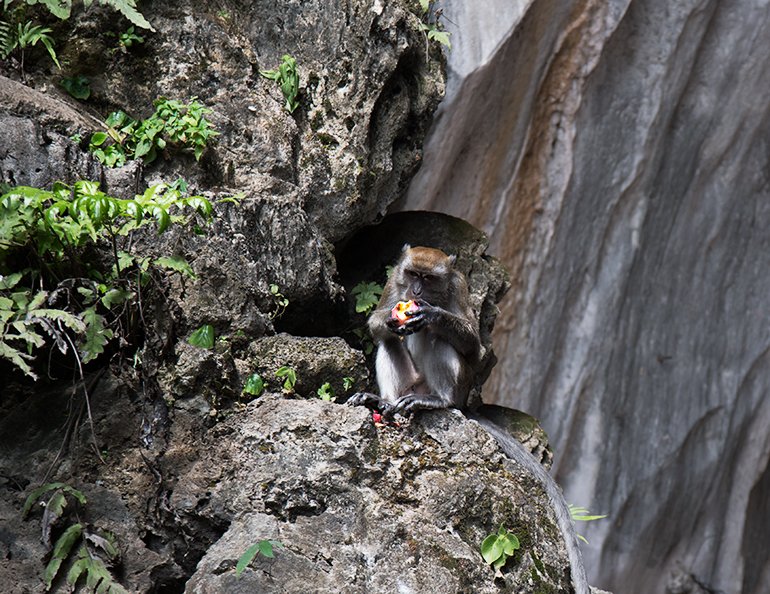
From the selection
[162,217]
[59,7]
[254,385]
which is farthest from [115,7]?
[254,385]

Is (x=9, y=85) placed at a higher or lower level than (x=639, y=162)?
lower

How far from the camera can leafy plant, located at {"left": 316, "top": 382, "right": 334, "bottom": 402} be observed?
5488 millimetres

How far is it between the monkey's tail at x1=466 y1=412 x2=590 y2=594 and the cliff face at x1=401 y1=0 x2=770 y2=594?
3040 millimetres

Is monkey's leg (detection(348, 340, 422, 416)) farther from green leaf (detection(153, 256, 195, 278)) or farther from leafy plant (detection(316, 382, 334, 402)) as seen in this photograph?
green leaf (detection(153, 256, 195, 278))

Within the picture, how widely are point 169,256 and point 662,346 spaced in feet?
22.0

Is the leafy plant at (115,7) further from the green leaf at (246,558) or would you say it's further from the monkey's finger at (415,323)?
the green leaf at (246,558)

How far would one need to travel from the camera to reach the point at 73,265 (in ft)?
15.9

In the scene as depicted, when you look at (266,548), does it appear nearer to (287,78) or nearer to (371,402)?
(371,402)

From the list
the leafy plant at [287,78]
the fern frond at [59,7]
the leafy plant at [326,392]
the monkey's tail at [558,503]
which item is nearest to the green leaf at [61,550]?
the leafy plant at [326,392]

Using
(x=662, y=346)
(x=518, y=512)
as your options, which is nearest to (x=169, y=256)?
(x=518, y=512)

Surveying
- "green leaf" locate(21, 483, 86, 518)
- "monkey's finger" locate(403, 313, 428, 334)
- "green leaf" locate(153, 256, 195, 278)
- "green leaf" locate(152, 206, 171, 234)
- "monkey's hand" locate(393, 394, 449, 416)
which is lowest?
"green leaf" locate(21, 483, 86, 518)

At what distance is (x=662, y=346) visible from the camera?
1035 cm

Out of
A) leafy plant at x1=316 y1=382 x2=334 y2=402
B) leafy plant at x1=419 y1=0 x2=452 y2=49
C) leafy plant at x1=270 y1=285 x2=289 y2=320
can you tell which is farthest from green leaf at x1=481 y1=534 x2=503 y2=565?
leafy plant at x1=419 y1=0 x2=452 y2=49

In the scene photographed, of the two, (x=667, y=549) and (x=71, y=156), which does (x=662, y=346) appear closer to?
(x=667, y=549)
